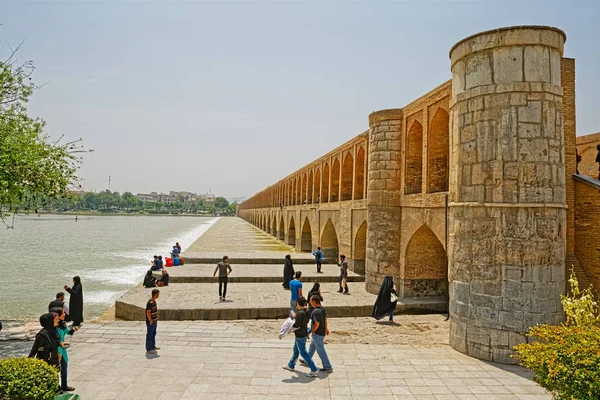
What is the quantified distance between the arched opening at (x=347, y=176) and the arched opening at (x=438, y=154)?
714 cm

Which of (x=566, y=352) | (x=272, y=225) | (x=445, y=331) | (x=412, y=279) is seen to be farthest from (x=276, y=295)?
(x=272, y=225)

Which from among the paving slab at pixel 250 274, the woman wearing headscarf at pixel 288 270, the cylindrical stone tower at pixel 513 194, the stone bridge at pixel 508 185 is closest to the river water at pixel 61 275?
the paving slab at pixel 250 274

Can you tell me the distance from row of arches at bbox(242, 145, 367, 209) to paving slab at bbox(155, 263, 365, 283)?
3.06 metres

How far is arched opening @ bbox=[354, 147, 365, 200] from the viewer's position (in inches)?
622

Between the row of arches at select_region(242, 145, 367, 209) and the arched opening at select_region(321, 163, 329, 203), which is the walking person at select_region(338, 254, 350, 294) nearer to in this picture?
the row of arches at select_region(242, 145, 367, 209)

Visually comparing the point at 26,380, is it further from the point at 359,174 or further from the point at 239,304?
the point at 359,174

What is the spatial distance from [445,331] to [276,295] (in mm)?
4668

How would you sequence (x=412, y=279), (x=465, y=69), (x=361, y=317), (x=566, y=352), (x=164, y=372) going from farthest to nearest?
(x=412, y=279), (x=361, y=317), (x=465, y=69), (x=164, y=372), (x=566, y=352)

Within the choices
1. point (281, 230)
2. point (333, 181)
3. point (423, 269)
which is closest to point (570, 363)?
point (423, 269)

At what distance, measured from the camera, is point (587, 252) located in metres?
7.25

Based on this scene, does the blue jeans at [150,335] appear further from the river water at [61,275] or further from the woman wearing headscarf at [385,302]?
the river water at [61,275]

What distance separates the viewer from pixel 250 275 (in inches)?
566

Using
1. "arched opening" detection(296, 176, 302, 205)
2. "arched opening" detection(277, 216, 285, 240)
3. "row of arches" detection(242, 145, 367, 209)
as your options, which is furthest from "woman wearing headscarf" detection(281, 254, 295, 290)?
"arched opening" detection(277, 216, 285, 240)

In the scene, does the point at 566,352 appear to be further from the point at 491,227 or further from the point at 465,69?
the point at 465,69
